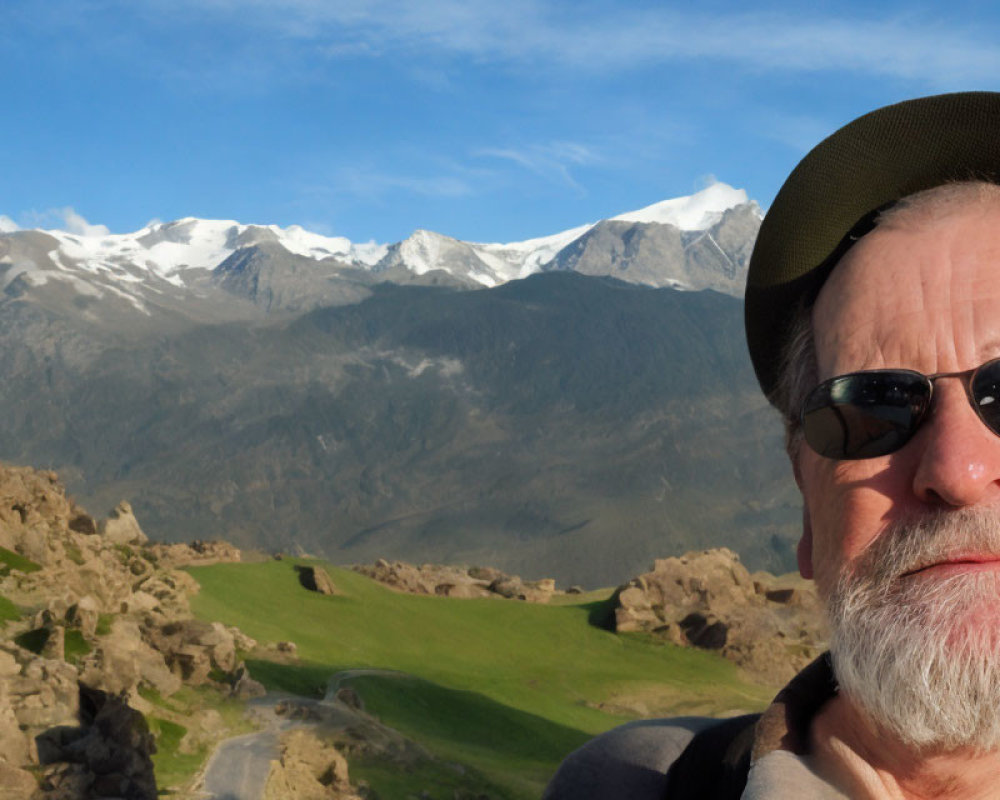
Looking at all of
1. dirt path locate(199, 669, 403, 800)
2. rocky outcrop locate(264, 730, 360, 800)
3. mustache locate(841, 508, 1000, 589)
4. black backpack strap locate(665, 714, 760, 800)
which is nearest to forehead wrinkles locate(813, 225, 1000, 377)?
mustache locate(841, 508, 1000, 589)

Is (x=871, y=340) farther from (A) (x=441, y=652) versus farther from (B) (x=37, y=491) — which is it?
(A) (x=441, y=652)

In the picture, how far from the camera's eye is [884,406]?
1.76 metres

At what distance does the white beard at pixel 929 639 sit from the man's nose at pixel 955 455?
34mm

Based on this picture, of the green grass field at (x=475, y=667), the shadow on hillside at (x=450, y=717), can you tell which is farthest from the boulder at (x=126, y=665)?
the green grass field at (x=475, y=667)

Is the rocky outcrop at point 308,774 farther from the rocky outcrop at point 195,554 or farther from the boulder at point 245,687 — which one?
the rocky outcrop at point 195,554

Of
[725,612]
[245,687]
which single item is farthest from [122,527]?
[725,612]

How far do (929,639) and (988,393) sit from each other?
395 millimetres

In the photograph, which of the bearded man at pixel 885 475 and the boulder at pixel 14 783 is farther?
the boulder at pixel 14 783

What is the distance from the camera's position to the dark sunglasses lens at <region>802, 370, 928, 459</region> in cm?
175

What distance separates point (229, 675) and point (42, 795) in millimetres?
5763

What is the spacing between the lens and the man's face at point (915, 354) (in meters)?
1.67

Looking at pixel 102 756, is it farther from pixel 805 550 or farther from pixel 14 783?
pixel 805 550

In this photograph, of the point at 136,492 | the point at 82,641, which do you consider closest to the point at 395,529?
the point at 136,492

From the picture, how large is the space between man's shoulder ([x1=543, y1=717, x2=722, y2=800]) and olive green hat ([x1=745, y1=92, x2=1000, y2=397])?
2.90 ft
